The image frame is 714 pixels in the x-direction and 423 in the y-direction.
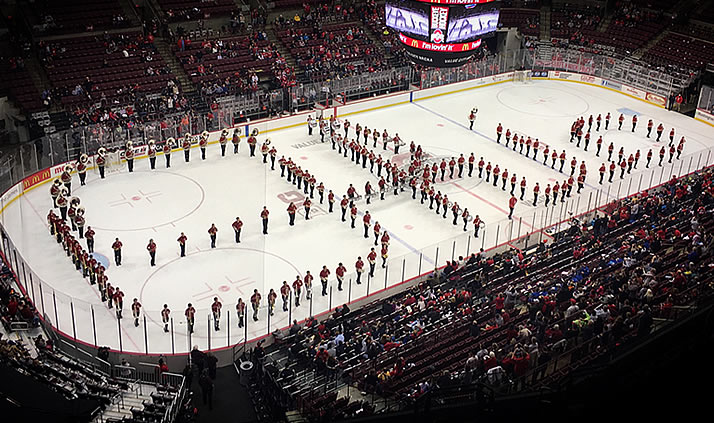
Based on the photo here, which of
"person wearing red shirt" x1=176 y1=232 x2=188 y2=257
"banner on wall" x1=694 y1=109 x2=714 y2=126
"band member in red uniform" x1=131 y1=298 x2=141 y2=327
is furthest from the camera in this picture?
"banner on wall" x1=694 y1=109 x2=714 y2=126

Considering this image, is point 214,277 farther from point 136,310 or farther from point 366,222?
point 366,222

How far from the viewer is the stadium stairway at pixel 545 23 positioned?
47.3m

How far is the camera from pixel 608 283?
1969cm

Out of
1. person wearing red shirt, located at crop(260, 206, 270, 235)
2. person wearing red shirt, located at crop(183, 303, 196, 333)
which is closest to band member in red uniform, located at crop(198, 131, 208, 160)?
person wearing red shirt, located at crop(260, 206, 270, 235)

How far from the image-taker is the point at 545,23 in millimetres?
48188

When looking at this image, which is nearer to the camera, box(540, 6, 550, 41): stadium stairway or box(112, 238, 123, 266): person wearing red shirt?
box(112, 238, 123, 266): person wearing red shirt

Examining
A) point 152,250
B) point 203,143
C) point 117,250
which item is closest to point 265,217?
point 152,250

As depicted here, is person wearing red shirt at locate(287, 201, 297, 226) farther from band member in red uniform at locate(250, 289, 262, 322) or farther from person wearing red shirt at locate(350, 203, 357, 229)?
band member in red uniform at locate(250, 289, 262, 322)

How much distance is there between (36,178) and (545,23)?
110ft

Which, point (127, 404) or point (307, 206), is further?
point (307, 206)

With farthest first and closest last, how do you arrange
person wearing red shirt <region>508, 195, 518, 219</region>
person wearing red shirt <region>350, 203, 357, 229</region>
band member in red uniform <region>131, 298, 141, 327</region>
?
person wearing red shirt <region>508, 195, 518, 219</region>
person wearing red shirt <region>350, 203, 357, 229</region>
band member in red uniform <region>131, 298, 141, 327</region>

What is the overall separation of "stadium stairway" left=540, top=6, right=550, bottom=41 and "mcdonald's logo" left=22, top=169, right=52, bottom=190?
1247 inches

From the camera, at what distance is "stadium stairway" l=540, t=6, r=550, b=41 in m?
47.3

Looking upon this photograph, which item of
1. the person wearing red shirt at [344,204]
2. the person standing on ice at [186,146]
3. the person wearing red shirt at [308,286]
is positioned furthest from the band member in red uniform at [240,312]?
the person standing on ice at [186,146]
